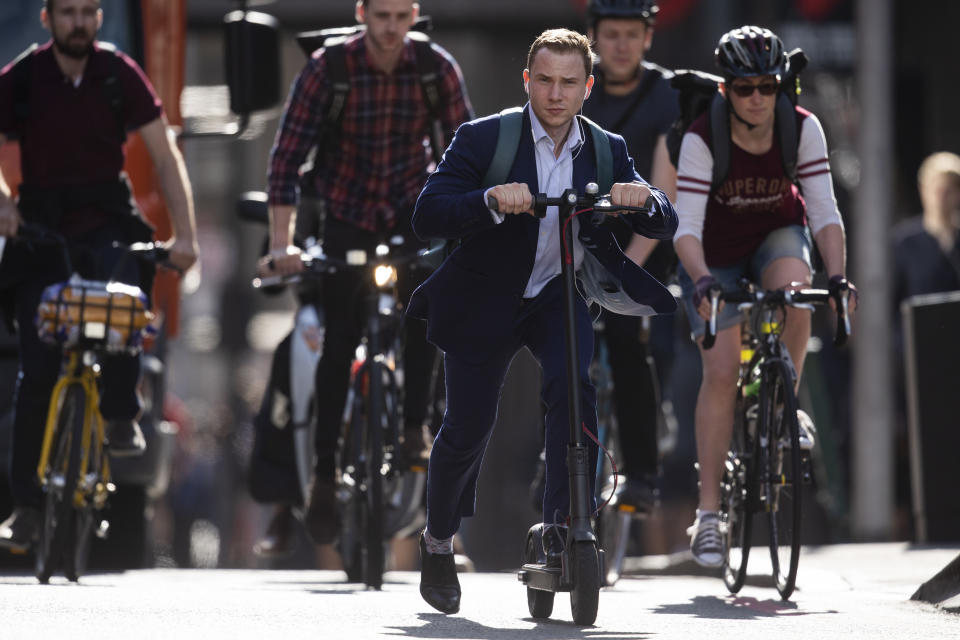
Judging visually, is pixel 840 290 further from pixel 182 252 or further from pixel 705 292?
pixel 182 252

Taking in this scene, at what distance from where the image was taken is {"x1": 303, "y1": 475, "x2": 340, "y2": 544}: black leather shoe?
29.9 feet

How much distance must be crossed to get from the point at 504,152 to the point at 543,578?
52.2 inches

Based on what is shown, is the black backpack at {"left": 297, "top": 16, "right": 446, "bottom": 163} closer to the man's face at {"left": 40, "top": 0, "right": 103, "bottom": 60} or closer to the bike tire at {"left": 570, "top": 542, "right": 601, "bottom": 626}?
the man's face at {"left": 40, "top": 0, "right": 103, "bottom": 60}

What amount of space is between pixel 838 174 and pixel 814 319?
144cm

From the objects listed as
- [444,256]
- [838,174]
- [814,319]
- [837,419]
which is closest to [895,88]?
[838,174]

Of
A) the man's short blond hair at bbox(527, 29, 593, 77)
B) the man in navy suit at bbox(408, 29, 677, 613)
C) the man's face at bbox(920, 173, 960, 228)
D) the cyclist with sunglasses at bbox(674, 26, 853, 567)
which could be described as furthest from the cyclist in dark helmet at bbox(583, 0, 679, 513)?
the man's face at bbox(920, 173, 960, 228)

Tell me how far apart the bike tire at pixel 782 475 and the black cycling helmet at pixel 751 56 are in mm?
1081

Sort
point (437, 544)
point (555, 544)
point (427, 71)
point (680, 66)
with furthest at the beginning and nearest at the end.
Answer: point (680, 66) < point (427, 71) < point (437, 544) < point (555, 544)

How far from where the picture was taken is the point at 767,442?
8070mm

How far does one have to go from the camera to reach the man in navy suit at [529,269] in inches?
270

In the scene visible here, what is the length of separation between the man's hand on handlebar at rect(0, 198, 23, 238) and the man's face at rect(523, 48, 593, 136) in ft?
8.79

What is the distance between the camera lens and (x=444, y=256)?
287 inches

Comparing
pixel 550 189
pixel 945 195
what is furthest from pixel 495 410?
pixel 945 195

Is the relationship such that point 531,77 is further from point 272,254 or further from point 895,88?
point 895,88
